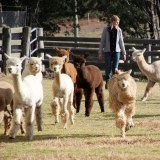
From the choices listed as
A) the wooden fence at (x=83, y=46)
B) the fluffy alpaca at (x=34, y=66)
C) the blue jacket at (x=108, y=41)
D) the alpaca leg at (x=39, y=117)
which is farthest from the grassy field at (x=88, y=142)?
the wooden fence at (x=83, y=46)

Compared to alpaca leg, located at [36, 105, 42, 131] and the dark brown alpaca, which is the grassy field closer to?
alpaca leg, located at [36, 105, 42, 131]

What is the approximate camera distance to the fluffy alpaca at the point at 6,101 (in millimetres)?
10281

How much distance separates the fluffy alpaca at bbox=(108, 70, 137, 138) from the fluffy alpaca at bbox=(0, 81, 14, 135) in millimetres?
1584

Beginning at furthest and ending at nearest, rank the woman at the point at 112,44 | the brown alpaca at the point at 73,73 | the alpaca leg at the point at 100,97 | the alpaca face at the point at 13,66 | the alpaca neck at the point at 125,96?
1. the woman at the point at 112,44
2. the alpaca leg at the point at 100,97
3. the brown alpaca at the point at 73,73
4. the alpaca neck at the point at 125,96
5. the alpaca face at the point at 13,66

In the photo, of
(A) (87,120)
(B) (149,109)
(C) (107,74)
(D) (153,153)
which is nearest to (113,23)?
(C) (107,74)

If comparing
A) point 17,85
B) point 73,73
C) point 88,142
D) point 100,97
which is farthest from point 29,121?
point 100,97

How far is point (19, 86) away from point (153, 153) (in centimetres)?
224

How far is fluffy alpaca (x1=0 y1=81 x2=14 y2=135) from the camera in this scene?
33.7 feet

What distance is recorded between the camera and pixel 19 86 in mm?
9961

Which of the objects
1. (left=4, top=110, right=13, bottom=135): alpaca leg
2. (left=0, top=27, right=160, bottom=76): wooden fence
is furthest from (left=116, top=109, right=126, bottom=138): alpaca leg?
(left=0, top=27, right=160, bottom=76): wooden fence

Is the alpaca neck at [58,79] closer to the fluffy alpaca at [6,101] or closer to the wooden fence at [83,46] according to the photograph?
the fluffy alpaca at [6,101]

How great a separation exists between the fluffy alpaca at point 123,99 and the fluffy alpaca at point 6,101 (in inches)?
62.4

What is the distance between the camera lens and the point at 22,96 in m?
10.0

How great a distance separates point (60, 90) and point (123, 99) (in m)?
1.64
